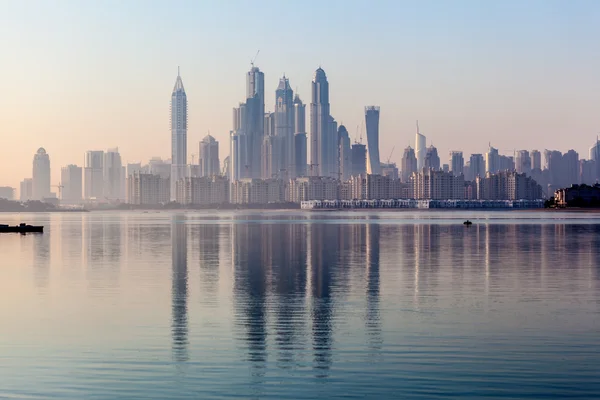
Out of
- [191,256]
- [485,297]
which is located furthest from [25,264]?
[485,297]

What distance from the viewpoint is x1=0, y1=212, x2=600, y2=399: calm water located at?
19.3m

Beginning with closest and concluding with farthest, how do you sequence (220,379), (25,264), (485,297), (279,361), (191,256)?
(220,379) < (279,361) < (485,297) < (25,264) < (191,256)

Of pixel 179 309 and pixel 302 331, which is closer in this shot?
pixel 302 331

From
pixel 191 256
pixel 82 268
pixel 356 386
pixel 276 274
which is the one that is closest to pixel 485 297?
pixel 276 274

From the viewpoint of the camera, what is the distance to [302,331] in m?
26.5

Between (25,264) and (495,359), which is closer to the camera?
(495,359)

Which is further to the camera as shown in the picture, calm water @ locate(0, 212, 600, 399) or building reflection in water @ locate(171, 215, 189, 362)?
building reflection in water @ locate(171, 215, 189, 362)

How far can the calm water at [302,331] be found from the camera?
63.3 feet

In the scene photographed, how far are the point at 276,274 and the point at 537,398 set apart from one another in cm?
3012

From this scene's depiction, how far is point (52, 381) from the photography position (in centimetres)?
1988

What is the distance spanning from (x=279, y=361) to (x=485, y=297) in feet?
52.6

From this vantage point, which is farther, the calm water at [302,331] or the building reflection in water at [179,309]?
the building reflection in water at [179,309]

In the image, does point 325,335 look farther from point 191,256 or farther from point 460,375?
point 191,256

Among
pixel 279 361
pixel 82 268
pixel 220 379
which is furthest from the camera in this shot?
pixel 82 268
